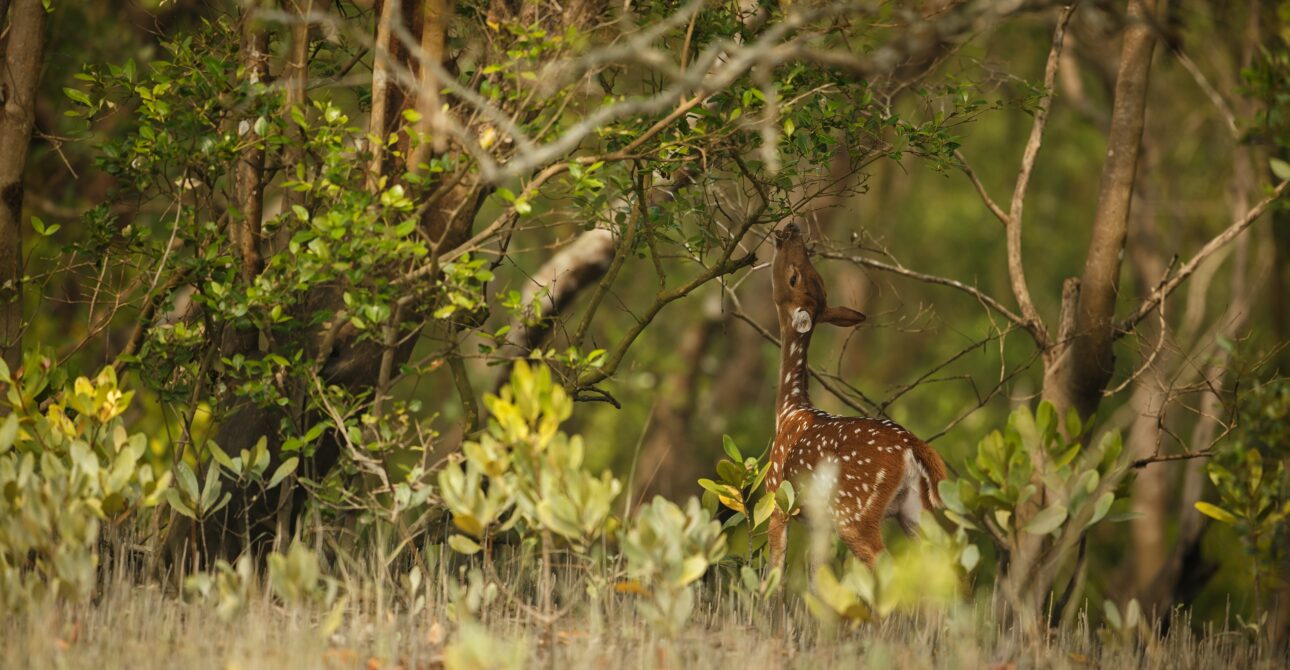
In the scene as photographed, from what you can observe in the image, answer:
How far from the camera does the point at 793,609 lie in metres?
5.89

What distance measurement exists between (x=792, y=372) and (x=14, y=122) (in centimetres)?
406

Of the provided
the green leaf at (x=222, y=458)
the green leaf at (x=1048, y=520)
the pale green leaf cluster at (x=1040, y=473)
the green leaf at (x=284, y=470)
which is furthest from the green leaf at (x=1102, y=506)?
the green leaf at (x=222, y=458)

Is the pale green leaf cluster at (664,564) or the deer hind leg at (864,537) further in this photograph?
the deer hind leg at (864,537)

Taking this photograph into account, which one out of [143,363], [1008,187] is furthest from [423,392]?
[143,363]

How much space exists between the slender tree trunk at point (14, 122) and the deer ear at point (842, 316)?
4015 millimetres

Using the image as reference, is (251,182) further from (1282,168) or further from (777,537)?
(1282,168)

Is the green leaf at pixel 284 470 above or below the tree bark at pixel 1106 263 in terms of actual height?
below

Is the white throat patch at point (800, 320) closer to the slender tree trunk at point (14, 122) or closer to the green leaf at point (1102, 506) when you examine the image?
the green leaf at point (1102, 506)

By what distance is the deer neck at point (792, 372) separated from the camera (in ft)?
23.2

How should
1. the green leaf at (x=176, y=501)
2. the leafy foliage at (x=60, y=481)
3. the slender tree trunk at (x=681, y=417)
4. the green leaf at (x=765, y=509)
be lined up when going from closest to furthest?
1. the leafy foliage at (x=60, y=481)
2. the green leaf at (x=176, y=501)
3. the green leaf at (x=765, y=509)
4. the slender tree trunk at (x=681, y=417)

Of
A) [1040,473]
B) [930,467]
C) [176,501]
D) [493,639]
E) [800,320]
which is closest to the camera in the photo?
[493,639]

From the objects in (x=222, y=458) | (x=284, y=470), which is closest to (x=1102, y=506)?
(x=284, y=470)

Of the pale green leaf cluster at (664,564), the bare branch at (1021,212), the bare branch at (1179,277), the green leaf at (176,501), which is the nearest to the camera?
the pale green leaf cluster at (664,564)

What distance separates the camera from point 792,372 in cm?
711
